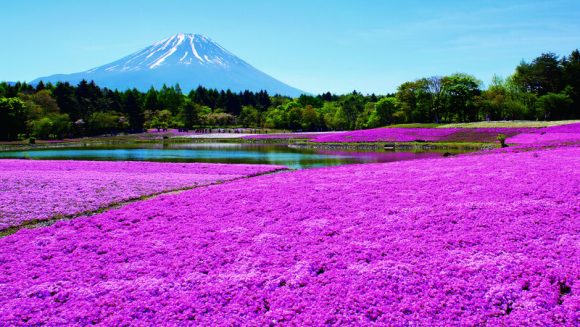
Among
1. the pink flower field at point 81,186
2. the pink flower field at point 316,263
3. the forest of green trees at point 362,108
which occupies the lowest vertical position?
the pink flower field at point 316,263

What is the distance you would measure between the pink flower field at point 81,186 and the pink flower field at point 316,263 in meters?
3.31

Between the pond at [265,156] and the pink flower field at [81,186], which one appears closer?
the pink flower field at [81,186]

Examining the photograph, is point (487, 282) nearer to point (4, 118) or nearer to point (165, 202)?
point (165, 202)

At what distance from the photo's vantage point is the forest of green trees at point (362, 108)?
95562 millimetres

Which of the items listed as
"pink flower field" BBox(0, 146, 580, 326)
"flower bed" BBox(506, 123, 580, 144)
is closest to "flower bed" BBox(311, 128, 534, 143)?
"flower bed" BBox(506, 123, 580, 144)

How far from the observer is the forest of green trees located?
314ft

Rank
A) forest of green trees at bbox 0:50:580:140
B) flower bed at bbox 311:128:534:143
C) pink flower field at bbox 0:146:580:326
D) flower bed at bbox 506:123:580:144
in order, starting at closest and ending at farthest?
pink flower field at bbox 0:146:580:326
flower bed at bbox 506:123:580:144
flower bed at bbox 311:128:534:143
forest of green trees at bbox 0:50:580:140

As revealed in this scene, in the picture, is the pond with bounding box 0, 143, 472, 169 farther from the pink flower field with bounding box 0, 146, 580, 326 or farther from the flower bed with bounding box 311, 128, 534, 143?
the pink flower field with bounding box 0, 146, 580, 326

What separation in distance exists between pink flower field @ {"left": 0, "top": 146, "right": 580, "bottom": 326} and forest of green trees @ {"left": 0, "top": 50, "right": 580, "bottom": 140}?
8972 cm

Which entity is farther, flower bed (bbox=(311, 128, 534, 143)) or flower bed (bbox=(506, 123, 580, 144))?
flower bed (bbox=(311, 128, 534, 143))

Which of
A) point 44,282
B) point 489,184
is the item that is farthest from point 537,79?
point 44,282

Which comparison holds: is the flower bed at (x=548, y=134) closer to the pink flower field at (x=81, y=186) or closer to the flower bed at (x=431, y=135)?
the flower bed at (x=431, y=135)

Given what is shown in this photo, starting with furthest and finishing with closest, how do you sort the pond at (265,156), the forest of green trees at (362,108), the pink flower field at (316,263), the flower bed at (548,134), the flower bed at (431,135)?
1. the forest of green trees at (362,108)
2. the flower bed at (431,135)
3. the flower bed at (548,134)
4. the pond at (265,156)
5. the pink flower field at (316,263)

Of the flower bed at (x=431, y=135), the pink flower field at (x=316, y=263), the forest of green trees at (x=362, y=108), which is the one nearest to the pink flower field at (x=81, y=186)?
the pink flower field at (x=316, y=263)
